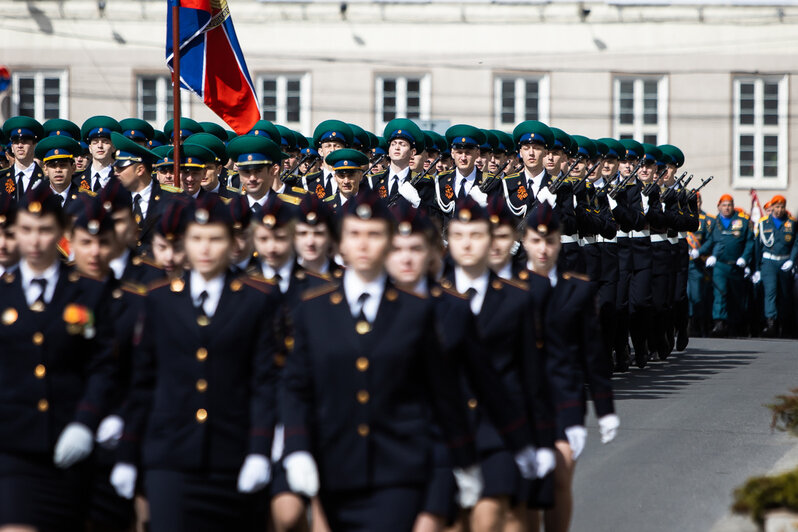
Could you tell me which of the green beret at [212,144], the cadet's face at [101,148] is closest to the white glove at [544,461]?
the green beret at [212,144]

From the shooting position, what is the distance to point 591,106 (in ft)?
113

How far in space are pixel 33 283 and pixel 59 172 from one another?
5.84 metres

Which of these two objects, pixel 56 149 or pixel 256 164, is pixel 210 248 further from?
pixel 56 149

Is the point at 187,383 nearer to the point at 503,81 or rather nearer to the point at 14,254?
the point at 14,254

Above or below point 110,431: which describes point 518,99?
above

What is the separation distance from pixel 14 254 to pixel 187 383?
3.73ft

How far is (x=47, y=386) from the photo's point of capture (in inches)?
232

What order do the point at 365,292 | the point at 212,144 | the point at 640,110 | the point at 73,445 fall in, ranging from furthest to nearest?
the point at 640,110, the point at 212,144, the point at 73,445, the point at 365,292

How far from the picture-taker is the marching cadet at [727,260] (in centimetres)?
2264

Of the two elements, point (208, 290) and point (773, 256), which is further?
point (773, 256)

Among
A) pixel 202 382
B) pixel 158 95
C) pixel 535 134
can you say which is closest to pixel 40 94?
pixel 158 95

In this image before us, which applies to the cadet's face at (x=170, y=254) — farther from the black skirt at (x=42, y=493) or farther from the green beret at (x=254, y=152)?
the green beret at (x=254, y=152)

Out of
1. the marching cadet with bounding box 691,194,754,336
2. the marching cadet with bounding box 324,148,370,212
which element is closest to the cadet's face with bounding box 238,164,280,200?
the marching cadet with bounding box 324,148,370,212

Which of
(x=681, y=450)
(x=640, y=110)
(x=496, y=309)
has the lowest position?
(x=681, y=450)
